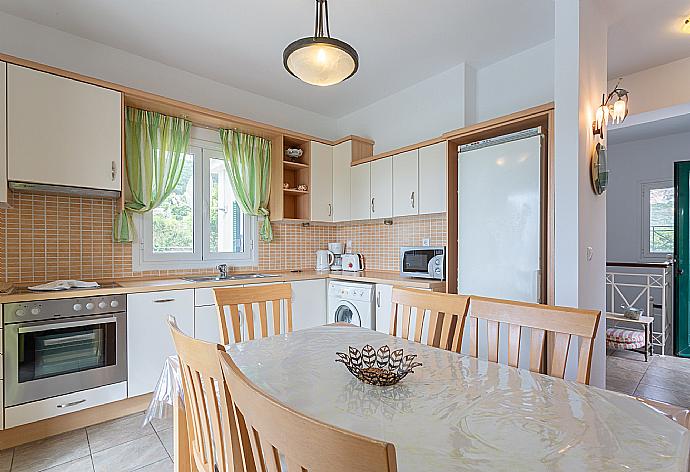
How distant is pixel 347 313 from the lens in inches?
135

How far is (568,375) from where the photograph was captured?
2.09 m

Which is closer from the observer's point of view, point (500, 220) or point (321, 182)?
point (500, 220)

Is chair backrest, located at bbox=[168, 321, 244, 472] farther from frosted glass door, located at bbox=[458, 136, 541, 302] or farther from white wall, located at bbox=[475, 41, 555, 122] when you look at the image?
white wall, located at bbox=[475, 41, 555, 122]

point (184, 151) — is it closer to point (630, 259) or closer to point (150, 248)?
point (150, 248)

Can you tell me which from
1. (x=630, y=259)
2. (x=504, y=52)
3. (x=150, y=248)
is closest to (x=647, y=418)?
(x=504, y=52)

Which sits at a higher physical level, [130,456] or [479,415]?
[479,415]

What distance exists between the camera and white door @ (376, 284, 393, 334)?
3.09 metres

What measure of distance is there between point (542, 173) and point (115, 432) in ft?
10.4

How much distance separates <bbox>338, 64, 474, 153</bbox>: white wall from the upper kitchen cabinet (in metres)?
2.42

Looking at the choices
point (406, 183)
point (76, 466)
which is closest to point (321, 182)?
point (406, 183)

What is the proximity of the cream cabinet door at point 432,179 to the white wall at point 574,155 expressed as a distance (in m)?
0.98

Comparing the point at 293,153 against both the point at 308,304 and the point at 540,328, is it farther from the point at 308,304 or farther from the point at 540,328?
the point at 540,328

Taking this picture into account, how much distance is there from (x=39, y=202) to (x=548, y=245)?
3.48 meters

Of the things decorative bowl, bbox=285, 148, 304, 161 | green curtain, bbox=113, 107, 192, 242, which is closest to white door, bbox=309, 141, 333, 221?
decorative bowl, bbox=285, 148, 304, 161
